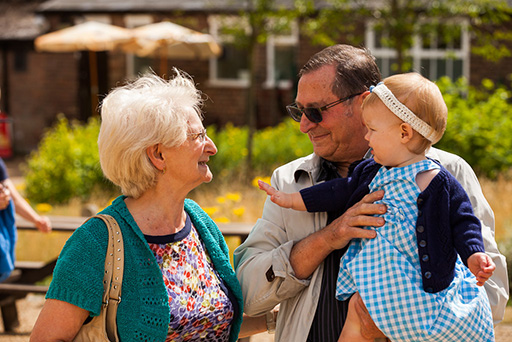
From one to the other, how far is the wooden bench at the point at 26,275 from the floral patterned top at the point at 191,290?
2.35m

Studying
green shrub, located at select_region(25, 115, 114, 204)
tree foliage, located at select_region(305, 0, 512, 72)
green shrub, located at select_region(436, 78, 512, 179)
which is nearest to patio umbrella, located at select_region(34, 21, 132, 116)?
green shrub, located at select_region(25, 115, 114, 204)

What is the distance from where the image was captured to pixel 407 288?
7.48 ft

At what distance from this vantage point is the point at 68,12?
1741 cm

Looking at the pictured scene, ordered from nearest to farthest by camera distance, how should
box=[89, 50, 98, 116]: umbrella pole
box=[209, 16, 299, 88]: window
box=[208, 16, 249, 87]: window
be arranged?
box=[209, 16, 299, 88]: window, box=[208, 16, 249, 87]: window, box=[89, 50, 98, 116]: umbrella pole

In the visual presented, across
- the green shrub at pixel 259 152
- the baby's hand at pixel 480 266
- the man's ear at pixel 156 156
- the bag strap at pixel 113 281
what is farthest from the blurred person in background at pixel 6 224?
the green shrub at pixel 259 152

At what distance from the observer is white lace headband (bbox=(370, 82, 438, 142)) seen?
234 centimetres

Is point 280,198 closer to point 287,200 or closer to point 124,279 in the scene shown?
point 287,200

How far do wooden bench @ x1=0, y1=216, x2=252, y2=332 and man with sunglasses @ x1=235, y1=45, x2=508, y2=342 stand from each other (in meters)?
2.16

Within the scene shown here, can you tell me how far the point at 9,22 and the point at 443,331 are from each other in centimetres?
2015

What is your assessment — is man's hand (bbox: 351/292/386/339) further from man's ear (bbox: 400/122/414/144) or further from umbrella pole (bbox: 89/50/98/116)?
umbrella pole (bbox: 89/50/98/116)

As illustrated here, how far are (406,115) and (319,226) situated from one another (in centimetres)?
65

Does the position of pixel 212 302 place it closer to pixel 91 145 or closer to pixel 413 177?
pixel 413 177

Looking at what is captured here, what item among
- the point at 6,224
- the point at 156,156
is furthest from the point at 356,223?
the point at 6,224

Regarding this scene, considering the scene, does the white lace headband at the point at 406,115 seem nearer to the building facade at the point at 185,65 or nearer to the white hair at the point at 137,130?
the white hair at the point at 137,130
